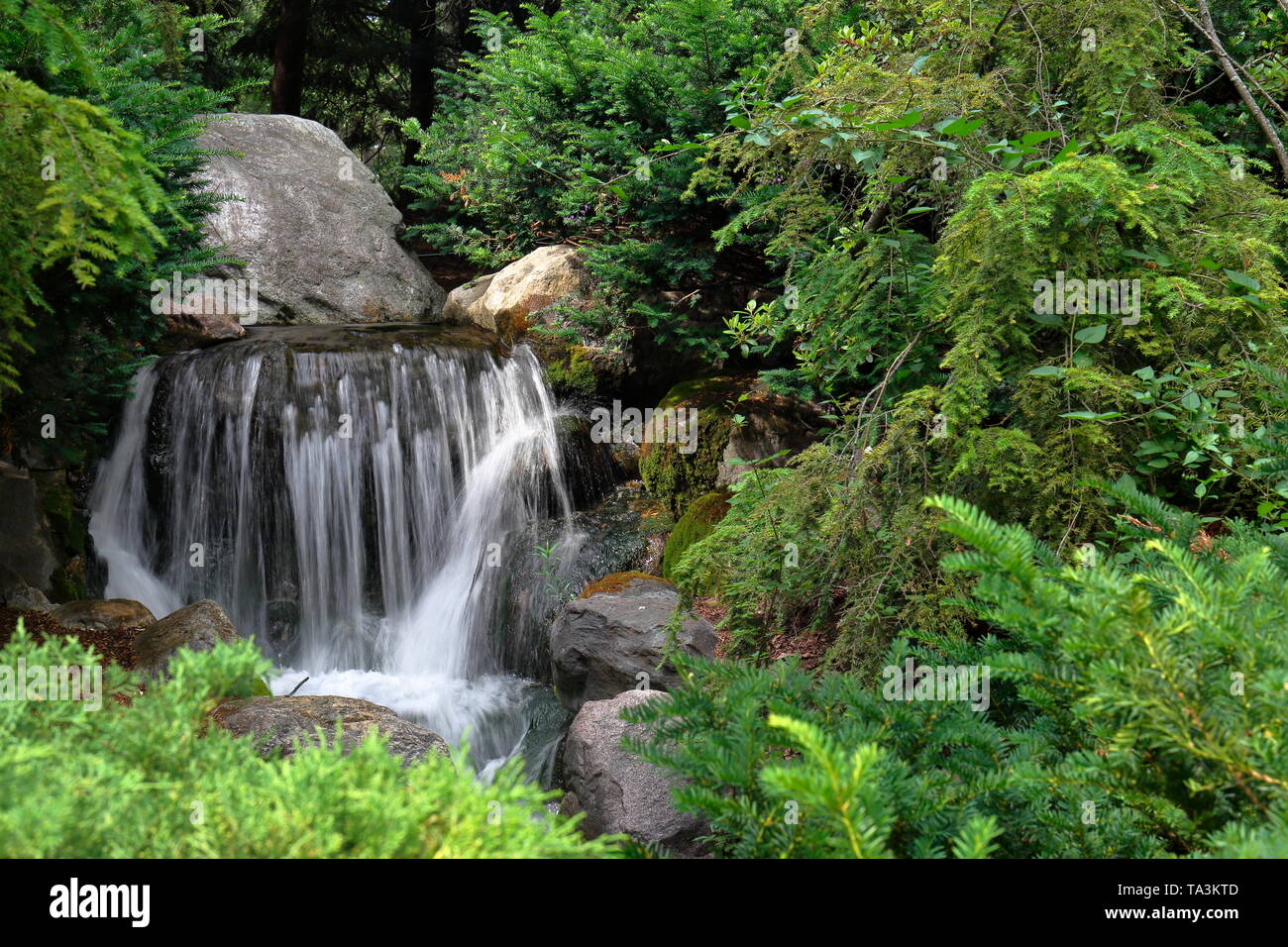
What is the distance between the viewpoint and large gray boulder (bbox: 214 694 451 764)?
3545 millimetres

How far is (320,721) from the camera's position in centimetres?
371

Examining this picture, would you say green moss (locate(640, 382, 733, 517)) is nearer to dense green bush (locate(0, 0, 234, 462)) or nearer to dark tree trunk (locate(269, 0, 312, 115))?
dense green bush (locate(0, 0, 234, 462))

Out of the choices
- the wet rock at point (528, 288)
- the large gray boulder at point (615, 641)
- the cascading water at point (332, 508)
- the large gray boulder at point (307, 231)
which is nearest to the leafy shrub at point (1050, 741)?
the large gray boulder at point (615, 641)

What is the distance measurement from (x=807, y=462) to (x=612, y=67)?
624cm

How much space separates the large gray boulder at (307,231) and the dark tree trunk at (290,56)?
1849 mm

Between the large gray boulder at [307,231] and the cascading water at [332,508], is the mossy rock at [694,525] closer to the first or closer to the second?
the cascading water at [332,508]

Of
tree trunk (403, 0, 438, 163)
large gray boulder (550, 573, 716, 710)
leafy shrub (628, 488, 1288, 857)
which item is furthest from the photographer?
tree trunk (403, 0, 438, 163)

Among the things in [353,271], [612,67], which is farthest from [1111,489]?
[353,271]

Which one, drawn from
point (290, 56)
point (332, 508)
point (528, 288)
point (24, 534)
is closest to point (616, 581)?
point (332, 508)

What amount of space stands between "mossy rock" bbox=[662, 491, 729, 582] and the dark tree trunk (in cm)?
1119

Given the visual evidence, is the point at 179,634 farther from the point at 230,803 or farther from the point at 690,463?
the point at 690,463

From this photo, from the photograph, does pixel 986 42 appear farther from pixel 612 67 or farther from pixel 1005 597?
pixel 612 67

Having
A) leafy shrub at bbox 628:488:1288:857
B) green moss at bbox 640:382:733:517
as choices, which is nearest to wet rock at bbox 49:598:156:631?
green moss at bbox 640:382:733:517

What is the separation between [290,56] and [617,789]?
46.2ft
